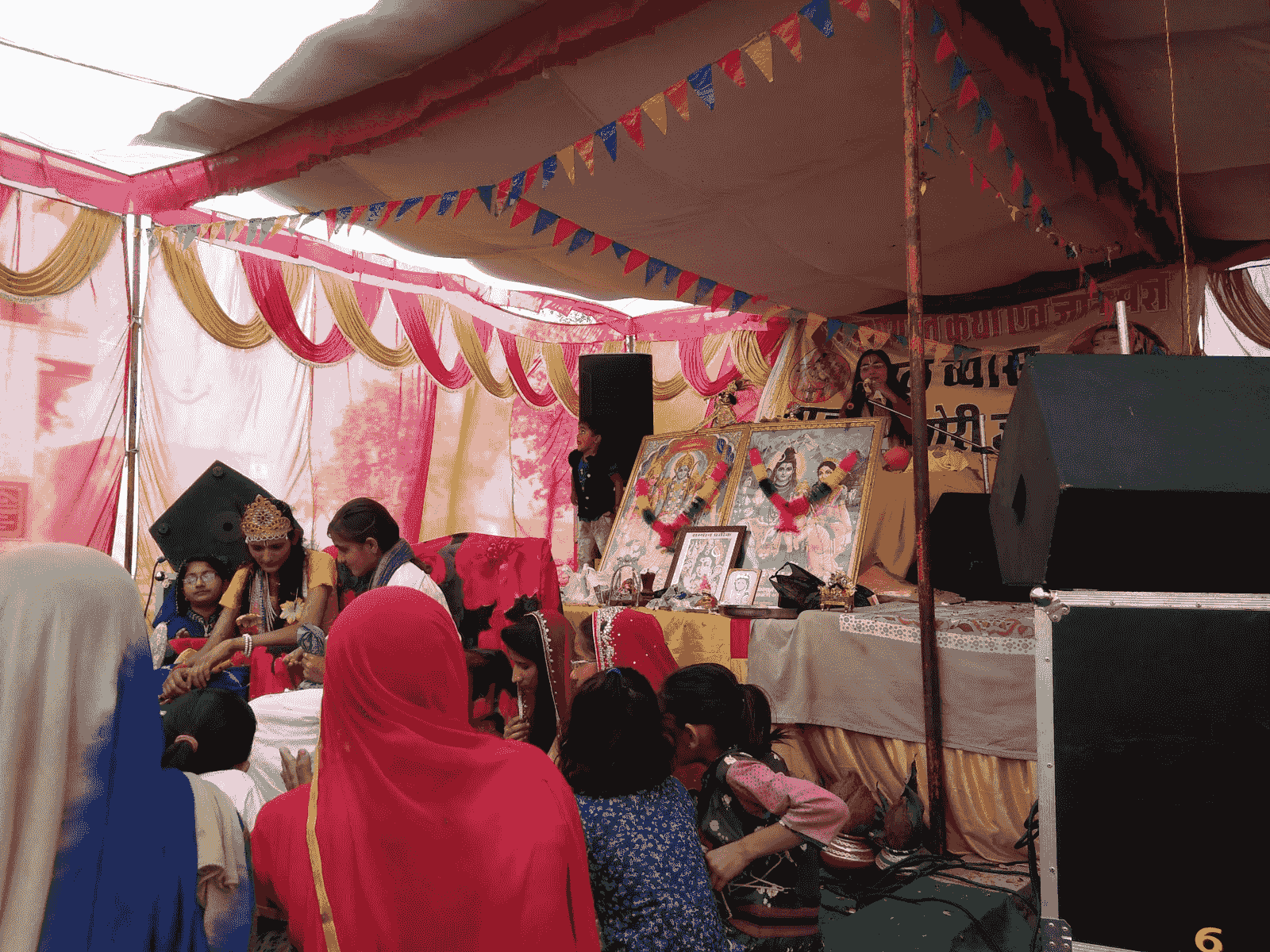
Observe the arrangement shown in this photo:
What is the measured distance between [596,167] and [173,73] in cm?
224

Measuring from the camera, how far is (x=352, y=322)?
830 cm

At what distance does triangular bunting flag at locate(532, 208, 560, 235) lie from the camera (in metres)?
5.89

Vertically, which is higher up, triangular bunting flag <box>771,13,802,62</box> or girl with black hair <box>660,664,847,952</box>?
triangular bunting flag <box>771,13,802,62</box>

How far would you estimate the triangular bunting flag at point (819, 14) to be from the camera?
130 inches

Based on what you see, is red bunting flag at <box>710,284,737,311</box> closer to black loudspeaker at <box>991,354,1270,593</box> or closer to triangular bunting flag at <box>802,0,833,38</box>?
triangular bunting flag at <box>802,0,833,38</box>

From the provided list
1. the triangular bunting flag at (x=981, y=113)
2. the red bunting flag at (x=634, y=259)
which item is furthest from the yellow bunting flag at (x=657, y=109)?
the red bunting flag at (x=634, y=259)

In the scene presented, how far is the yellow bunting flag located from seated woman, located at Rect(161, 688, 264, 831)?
129 inches

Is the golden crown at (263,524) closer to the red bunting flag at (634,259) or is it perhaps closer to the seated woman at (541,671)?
the seated woman at (541,671)

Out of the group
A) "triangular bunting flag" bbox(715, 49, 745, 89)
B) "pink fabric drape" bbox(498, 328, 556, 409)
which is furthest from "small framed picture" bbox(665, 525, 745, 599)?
"pink fabric drape" bbox(498, 328, 556, 409)

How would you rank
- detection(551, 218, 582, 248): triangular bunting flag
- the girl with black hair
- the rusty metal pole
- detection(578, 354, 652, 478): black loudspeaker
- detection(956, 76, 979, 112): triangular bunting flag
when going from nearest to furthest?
the girl with black hair → the rusty metal pole → detection(956, 76, 979, 112): triangular bunting flag → detection(551, 218, 582, 248): triangular bunting flag → detection(578, 354, 652, 478): black loudspeaker

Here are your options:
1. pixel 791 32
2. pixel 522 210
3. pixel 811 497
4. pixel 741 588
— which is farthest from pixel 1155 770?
pixel 522 210

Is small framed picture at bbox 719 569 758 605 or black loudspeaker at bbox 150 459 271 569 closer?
black loudspeaker at bbox 150 459 271 569

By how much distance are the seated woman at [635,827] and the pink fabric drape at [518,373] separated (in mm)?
8585

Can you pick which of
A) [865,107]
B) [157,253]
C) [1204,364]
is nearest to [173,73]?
[157,253]
